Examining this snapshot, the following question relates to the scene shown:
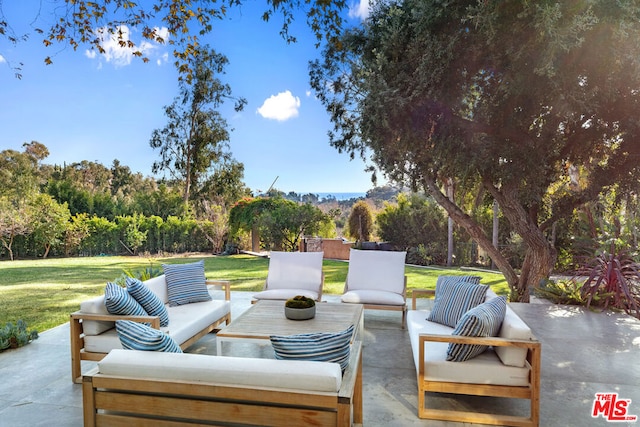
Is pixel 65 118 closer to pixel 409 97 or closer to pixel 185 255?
pixel 185 255

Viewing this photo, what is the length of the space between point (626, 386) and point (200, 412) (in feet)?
11.3

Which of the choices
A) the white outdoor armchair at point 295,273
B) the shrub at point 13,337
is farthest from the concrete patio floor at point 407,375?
the white outdoor armchair at point 295,273

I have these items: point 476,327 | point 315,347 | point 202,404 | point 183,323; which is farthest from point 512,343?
point 183,323

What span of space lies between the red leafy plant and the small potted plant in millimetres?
4119

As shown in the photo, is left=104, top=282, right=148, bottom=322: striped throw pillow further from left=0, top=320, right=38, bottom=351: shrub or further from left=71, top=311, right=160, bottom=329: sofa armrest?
left=0, top=320, right=38, bottom=351: shrub

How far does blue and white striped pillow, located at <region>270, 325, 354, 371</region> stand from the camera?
2010 millimetres

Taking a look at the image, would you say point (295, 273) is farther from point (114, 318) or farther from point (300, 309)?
point (114, 318)

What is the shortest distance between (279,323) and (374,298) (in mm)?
1579

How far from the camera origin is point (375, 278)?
5.58 m

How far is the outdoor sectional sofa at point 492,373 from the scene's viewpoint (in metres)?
2.73

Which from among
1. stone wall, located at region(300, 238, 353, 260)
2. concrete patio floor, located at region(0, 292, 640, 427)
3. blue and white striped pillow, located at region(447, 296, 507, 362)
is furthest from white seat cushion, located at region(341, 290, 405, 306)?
stone wall, located at region(300, 238, 353, 260)

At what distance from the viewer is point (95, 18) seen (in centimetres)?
457

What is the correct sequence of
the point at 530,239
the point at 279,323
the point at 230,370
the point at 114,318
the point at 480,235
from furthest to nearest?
the point at 480,235 < the point at 530,239 < the point at 279,323 < the point at 114,318 < the point at 230,370

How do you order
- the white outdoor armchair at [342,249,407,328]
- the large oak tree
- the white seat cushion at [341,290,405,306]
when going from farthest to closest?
the white outdoor armchair at [342,249,407,328] → the white seat cushion at [341,290,405,306] → the large oak tree
